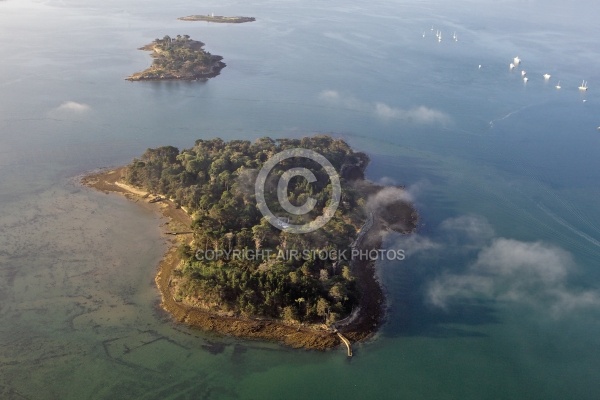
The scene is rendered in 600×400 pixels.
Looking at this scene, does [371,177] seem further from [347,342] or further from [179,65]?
[179,65]

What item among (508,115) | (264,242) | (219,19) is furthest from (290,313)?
(219,19)

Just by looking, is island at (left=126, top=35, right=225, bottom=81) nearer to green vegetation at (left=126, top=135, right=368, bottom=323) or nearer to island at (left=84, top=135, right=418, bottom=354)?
island at (left=84, top=135, right=418, bottom=354)

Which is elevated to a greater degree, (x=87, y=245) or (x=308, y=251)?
(x=308, y=251)

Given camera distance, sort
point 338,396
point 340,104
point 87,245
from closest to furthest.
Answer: point 338,396 → point 87,245 → point 340,104

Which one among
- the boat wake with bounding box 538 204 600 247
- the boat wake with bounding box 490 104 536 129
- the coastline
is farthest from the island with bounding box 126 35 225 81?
the boat wake with bounding box 538 204 600 247

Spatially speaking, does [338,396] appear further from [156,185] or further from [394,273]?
[156,185]

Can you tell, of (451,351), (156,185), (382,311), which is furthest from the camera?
(156,185)

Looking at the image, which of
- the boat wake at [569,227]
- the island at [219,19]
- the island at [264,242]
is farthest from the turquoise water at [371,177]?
the island at [219,19]

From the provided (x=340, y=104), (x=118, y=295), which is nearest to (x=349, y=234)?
(x=118, y=295)
